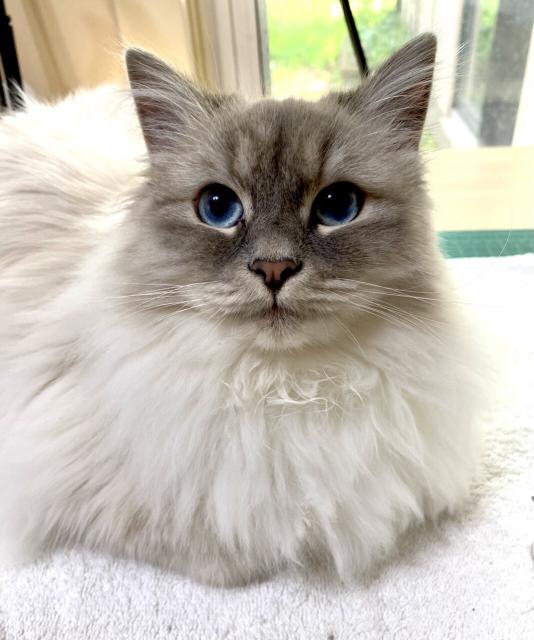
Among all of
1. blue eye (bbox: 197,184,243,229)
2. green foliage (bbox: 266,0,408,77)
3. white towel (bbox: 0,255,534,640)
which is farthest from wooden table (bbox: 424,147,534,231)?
blue eye (bbox: 197,184,243,229)

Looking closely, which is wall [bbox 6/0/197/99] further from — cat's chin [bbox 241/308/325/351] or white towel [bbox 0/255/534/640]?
white towel [bbox 0/255/534/640]

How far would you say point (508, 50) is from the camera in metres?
2.47

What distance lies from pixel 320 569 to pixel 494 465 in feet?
1.65

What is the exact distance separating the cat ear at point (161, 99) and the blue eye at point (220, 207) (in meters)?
0.15

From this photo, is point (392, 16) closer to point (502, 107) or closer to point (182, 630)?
point (502, 107)

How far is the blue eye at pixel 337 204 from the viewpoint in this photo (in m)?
1.02

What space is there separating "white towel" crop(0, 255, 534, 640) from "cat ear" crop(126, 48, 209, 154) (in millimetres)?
841

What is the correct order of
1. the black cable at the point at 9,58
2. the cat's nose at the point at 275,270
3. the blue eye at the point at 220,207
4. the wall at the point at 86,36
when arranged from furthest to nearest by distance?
the wall at the point at 86,36, the black cable at the point at 9,58, the blue eye at the point at 220,207, the cat's nose at the point at 275,270

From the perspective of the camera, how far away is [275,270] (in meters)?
0.93

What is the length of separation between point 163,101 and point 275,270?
1.41 feet

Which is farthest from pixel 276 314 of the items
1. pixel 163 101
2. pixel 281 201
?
pixel 163 101

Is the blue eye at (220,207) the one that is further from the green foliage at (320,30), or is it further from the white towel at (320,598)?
the green foliage at (320,30)

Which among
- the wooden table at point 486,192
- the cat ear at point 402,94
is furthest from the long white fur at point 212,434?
the wooden table at point 486,192

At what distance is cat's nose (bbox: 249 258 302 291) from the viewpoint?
0.93m
